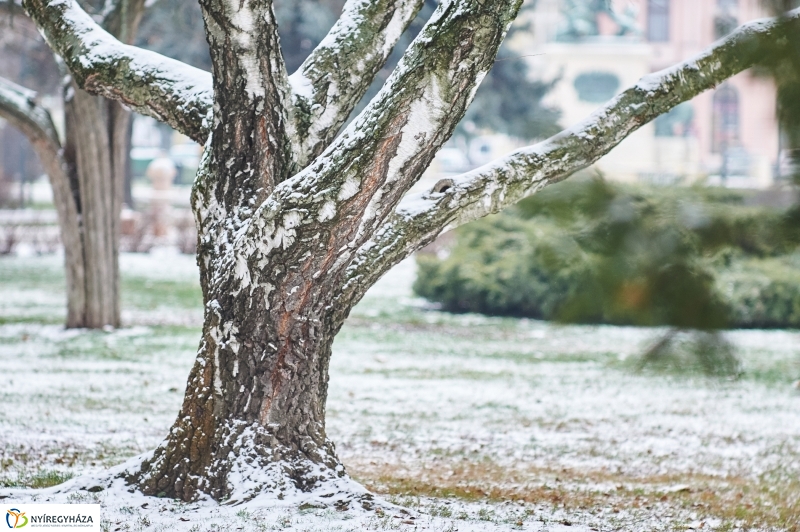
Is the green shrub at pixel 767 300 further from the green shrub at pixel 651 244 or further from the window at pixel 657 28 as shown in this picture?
the window at pixel 657 28

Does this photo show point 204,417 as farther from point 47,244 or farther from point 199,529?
point 47,244

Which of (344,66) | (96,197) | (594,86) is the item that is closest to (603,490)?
(344,66)

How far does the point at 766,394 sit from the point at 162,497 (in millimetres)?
6233

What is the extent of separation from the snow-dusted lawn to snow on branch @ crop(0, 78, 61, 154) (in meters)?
2.11

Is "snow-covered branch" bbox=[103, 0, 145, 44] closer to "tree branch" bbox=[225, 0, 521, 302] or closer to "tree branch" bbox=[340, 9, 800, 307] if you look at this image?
"tree branch" bbox=[340, 9, 800, 307]

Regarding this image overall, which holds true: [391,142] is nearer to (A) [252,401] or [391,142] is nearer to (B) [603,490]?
(A) [252,401]

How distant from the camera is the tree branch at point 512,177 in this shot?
4340 millimetres

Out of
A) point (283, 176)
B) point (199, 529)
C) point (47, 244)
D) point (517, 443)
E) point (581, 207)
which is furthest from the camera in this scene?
point (47, 244)

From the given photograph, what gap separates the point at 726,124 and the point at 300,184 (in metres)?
1.87

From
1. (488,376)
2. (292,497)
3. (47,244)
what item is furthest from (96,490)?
(47,244)

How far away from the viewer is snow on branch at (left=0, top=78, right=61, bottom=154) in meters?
9.97

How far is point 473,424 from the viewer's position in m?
7.35

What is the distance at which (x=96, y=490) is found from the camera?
177 inches

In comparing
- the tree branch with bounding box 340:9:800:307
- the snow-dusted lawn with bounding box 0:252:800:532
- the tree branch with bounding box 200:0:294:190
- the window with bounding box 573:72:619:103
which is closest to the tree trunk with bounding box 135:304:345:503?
the snow-dusted lawn with bounding box 0:252:800:532
